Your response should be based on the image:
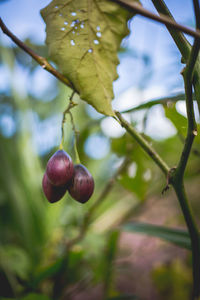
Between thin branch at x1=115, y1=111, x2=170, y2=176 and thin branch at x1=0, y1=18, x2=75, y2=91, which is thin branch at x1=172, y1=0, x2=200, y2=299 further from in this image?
thin branch at x1=0, y1=18, x2=75, y2=91

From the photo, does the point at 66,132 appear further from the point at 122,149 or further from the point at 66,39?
the point at 66,39

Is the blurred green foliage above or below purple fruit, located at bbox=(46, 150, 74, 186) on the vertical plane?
below

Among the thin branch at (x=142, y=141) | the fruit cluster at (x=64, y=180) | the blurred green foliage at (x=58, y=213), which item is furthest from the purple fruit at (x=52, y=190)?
the blurred green foliage at (x=58, y=213)

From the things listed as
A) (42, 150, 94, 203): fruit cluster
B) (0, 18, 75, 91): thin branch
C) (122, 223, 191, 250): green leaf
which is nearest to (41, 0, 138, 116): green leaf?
(0, 18, 75, 91): thin branch

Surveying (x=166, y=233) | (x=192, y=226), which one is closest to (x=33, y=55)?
(x=192, y=226)

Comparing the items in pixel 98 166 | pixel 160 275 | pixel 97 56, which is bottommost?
pixel 160 275

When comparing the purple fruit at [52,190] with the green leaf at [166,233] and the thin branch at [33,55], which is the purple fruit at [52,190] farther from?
the green leaf at [166,233]

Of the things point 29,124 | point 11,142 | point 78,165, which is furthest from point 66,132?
point 78,165

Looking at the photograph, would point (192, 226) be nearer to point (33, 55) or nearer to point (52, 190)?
point (52, 190)
